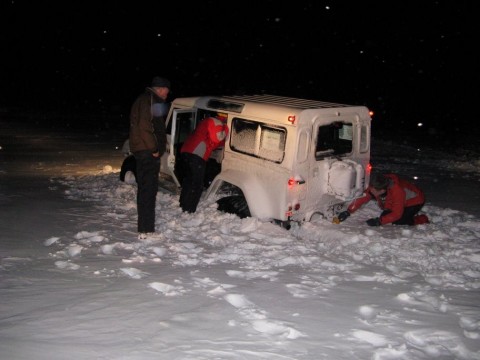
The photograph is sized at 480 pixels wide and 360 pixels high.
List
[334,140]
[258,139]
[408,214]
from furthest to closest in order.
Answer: [408,214], [334,140], [258,139]

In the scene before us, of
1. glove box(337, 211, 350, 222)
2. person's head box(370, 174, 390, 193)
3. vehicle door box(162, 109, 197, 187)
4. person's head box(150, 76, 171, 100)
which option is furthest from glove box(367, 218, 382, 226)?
person's head box(150, 76, 171, 100)

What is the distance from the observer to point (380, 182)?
7.39 m

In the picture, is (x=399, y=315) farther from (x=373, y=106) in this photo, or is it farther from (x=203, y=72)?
(x=203, y=72)

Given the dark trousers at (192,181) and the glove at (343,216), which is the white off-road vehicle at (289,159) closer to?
the glove at (343,216)

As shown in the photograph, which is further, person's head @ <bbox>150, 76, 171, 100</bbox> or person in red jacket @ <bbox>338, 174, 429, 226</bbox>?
person in red jacket @ <bbox>338, 174, 429, 226</bbox>

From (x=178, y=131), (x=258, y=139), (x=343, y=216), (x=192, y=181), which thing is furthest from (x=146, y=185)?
(x=343, y=216)

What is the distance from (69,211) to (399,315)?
17.6ft

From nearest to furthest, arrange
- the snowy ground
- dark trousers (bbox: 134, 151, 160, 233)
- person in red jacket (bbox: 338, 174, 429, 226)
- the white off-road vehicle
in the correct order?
the snowy ground → dark trousers (bbox: 134, 151, 160, 233) → the white off-road vehicle → person in red jacket (bbox: 338, 174, 429, 226)

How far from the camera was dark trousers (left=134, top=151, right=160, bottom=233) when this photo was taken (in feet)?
20.8

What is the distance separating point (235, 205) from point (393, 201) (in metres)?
2.42

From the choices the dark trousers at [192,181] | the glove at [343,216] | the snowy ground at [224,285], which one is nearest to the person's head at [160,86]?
the dark trousers at [192,181]

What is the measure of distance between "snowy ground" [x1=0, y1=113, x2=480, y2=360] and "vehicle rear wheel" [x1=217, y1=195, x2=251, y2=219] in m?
0.18

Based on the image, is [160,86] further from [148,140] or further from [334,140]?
[334,140]

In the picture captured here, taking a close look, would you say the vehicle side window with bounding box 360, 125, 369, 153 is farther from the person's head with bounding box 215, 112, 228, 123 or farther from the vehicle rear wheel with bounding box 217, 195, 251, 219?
the person's head with bounding box 215, 112, 228, 123
